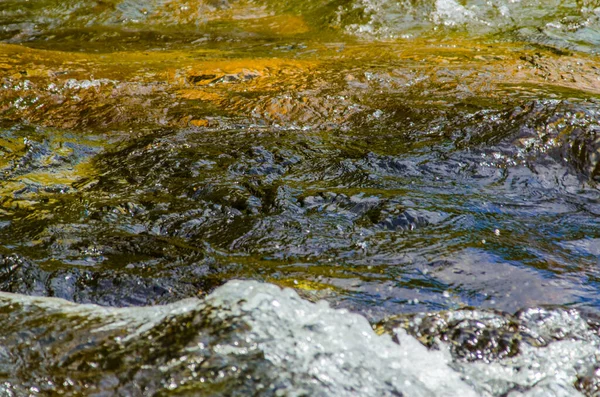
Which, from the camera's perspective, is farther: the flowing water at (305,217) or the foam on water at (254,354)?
the flowing water at (305,217)

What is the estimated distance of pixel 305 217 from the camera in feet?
12.0

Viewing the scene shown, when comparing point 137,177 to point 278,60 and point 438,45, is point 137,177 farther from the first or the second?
point 438,45

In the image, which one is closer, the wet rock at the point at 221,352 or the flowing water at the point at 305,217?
the wet rock at the point at 221,352

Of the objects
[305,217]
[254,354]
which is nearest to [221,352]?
[254,354]

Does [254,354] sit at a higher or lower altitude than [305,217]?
higher

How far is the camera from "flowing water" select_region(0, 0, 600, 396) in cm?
228

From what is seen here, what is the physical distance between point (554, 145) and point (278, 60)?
3025 mm

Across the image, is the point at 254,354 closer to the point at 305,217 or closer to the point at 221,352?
the point at 221,352

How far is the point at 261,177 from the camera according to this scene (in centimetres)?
421

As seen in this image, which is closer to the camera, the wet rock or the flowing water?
the wet rock

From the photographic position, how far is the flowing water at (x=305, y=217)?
2.28m

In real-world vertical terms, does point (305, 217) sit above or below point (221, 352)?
below

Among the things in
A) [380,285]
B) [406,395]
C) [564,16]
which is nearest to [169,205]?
[380,285]

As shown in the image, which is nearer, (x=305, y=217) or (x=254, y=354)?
(x=254, y=354)
